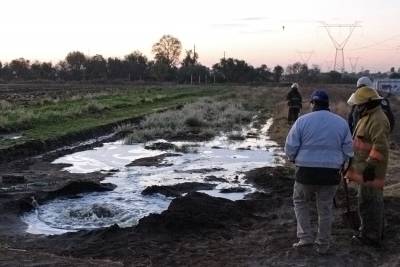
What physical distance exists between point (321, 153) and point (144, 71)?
385 ft

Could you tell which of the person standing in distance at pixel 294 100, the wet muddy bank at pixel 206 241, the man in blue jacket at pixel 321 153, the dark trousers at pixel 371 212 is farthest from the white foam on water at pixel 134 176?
the dark trousers at pixel 371 212

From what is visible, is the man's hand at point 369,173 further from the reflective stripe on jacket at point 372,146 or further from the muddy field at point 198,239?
the muddy field at point 198,239

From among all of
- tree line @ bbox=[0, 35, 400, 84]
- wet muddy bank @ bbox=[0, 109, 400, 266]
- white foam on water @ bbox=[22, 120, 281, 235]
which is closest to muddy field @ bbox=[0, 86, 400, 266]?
wet muddy bank @ bbox=[0, 109, 400, 266]

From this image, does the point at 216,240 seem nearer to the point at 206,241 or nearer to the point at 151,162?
the point at 206,241

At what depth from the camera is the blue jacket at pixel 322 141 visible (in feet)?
22.6

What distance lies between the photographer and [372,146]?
714 centimetres

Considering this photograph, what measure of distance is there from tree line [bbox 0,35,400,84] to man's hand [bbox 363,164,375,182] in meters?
104

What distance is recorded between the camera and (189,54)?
137000 mm

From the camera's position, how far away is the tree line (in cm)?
11569

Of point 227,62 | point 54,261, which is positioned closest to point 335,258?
point 54,261

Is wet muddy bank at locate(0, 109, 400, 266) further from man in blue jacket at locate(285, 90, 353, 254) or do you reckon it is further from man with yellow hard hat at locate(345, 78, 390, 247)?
man in blue jacket at locate(285, 90, 353, 254)

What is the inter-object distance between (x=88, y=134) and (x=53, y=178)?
Answer: 895cm

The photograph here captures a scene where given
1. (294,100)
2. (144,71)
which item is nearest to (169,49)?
(144,71)

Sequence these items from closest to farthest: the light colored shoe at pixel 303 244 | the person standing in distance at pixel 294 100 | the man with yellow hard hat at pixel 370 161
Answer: the man with yellow hard hat at pixel 370 161 < the light colored shoe at pixel 303 244 < the person standing in distance at pixel 294 100
